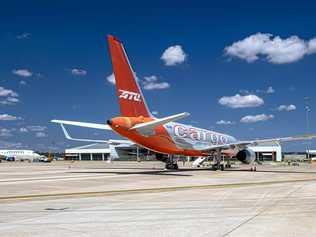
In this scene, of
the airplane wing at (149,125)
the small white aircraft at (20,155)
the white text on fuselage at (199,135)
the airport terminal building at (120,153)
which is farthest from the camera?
the airport terminal building at (120,153)

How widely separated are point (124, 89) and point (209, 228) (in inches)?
1089

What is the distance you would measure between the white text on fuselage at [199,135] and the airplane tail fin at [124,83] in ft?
24.1

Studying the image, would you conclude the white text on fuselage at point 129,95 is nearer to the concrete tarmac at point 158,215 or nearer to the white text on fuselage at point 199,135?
the white text on fuselage at point 199,135

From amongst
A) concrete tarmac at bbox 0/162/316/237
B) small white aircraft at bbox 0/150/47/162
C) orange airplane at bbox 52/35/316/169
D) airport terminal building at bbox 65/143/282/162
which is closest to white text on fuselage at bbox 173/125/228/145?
orange airplane at bbox 52/35/316/169

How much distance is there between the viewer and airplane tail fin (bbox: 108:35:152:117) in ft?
121

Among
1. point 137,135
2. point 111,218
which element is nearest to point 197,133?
point 137,135

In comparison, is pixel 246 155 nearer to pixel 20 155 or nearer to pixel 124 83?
A: pixel 124 83

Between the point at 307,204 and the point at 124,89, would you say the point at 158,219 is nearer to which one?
the point at 307,204

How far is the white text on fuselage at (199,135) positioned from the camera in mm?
45844

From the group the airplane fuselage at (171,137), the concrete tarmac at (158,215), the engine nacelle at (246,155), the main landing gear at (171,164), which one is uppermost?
the airplane fuselage at (171,137)

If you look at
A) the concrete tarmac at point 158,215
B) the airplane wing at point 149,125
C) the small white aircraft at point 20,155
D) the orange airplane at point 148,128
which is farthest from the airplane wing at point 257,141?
the small white aircraft at point 20,155

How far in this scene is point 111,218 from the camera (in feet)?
40.9

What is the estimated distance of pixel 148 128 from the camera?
3806 centimetres

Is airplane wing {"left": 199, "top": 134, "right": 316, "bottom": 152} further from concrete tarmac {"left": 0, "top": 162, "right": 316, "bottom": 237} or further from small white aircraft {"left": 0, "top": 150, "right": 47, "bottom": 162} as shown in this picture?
small white aircraft {"left": 0, "top": 150, "right": 47, "bottom": 162}
